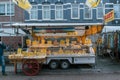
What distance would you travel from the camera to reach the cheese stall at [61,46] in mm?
20016

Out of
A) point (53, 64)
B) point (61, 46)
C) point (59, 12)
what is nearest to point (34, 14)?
point (59, 12)

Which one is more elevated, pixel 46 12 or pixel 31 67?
pixel 46 12

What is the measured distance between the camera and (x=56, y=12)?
40.8 metres

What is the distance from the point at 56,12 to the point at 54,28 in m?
19.7

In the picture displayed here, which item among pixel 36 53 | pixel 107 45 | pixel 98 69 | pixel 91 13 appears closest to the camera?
pixel 36 53

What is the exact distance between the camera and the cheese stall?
20016 millimetres

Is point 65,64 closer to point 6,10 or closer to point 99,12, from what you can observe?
point 99,12

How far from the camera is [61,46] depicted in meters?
20.6

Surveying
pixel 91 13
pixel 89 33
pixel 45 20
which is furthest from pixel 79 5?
pixel 89 33

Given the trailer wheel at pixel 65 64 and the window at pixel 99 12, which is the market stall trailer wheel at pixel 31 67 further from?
the window at pixel 99 12

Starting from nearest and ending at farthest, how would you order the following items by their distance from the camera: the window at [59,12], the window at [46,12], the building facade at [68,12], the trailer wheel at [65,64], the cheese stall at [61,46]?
the cheese stall at [61,46]
the trailer wheel at [65,64]
the building facade at [68,12]
the window at [59,12]
the window at [46,12]

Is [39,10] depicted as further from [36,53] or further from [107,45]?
[36,53]

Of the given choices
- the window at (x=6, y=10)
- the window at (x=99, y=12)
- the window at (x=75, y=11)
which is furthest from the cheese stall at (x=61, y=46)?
the window at (x=6, y=10)

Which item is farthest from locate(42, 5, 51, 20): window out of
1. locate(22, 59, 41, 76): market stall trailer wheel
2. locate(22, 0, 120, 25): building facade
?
locate(22, 59, 41, 76): market stall trailer wheel
